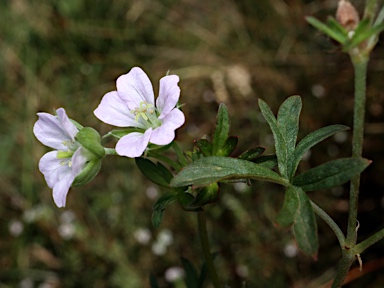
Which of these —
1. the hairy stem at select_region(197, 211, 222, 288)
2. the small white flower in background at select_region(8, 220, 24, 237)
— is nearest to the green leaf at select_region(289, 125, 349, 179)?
the hairy stem at select_region(197, 211, 222, 288)

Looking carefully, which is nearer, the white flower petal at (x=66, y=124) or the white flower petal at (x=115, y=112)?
the white flower petal at (x=66, y=124)

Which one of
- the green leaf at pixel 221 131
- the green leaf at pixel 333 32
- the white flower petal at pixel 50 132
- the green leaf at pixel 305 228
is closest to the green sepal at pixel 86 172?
the white flower petal at pixel 50 132

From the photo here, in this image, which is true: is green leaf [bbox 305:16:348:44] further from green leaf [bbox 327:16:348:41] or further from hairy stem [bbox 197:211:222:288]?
hairy stem [bbox 197:211:222:288]

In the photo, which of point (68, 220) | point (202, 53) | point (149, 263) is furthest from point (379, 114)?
point (68, 220)

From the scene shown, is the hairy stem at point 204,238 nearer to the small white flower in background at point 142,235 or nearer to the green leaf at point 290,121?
the green leaf at point 290,121

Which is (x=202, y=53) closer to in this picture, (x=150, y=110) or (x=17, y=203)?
(x=17, y=203)

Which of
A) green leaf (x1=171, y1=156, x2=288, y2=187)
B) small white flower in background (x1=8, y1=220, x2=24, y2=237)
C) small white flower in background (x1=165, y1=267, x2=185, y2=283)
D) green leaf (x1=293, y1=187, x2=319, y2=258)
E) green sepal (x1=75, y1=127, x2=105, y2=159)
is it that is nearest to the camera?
green leaf (x1=293, y1=187, x2=319, y2=258)
